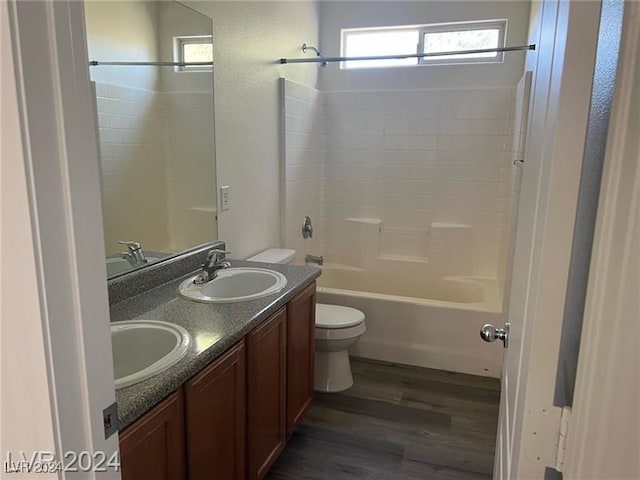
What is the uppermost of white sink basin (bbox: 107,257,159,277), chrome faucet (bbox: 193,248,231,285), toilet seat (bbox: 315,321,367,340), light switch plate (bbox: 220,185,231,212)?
light switch plate (bbox: 220,185,231,212)

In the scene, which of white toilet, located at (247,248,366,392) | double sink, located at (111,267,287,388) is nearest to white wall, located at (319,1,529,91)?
white toilet, located at (247,248,366,392)

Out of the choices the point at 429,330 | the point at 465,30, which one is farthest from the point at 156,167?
the point at 465,30

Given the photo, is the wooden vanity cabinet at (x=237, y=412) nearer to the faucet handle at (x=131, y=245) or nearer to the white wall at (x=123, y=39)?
the faucet handle at (x=131, y=245)

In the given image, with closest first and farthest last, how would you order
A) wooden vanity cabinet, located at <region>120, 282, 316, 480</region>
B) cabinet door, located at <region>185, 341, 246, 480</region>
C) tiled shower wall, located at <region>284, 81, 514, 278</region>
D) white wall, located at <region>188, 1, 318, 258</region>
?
1. wooden vanity cabinet, located at <region>120, 282, 316, 480</region>
2. cabinet door, located at <region>185, 341, 246, 480</region>
3. white wall, located at <region>188, 1, 318, 258</region>
4. tiled shower wall, located at <region>284, 81, 514, 278</region>

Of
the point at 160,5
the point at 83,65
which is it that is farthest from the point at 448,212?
the point at 83,65

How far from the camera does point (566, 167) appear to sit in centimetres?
62

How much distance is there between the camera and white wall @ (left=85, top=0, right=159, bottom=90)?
62.1 inches

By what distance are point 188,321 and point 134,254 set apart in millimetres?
430

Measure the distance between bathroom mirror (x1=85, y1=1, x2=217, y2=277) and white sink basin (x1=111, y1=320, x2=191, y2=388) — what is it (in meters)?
0.31

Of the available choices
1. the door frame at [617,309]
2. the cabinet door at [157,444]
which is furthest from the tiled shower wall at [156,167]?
the door frame at [617,309]

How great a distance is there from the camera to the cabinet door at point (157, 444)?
1.08 metres

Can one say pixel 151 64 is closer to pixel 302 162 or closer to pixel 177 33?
pixel 177 33

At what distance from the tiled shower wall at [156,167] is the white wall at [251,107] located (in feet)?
0.46

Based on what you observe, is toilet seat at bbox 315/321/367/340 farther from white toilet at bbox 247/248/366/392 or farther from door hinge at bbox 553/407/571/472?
door hinge at bbox 553/407/571/472
